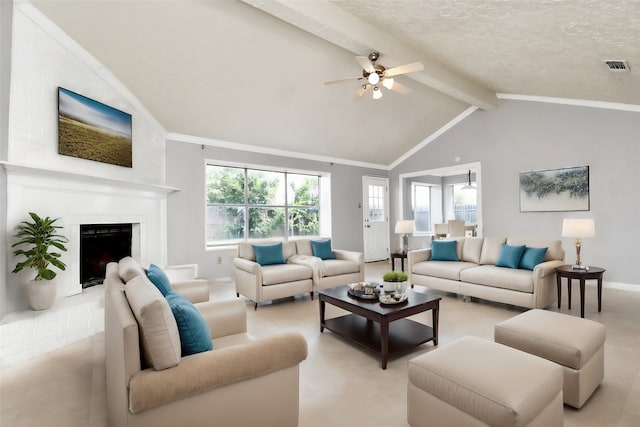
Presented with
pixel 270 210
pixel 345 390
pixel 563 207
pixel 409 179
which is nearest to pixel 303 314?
pixel 345 390

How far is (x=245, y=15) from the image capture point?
11.3 feet

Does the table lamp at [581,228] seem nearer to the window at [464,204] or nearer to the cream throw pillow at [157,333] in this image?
the cream throw pillow at [157,333]

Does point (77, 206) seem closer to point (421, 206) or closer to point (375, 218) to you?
point (375, 218)

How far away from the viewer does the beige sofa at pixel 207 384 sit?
1275 millimetres

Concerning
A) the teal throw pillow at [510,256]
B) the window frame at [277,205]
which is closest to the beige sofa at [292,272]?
the window frame at [277,205]

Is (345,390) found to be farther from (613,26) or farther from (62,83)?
(62,83)

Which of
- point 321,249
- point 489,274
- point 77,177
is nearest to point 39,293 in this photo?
point 77,177

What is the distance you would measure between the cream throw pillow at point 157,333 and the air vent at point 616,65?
4712 mm

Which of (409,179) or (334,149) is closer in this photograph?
(334,149)

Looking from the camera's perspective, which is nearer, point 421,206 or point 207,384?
point 207,384

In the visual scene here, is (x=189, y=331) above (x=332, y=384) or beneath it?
above

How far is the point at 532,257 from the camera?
3.96 m

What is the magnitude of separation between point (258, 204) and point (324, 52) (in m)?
3.20

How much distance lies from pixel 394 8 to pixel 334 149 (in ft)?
12.5
